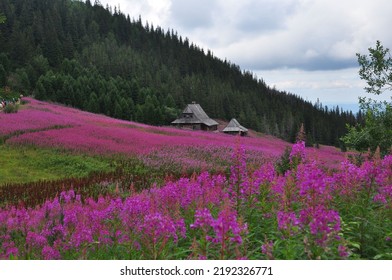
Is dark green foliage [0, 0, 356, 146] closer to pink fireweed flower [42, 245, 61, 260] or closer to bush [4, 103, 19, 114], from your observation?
bush [4, 103, 19, 114]

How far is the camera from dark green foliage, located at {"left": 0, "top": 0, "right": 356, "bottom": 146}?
6675cm

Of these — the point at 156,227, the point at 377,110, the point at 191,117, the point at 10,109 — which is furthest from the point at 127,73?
the point at 156,227

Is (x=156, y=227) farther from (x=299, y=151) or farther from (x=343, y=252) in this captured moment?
(x=299, y=151)

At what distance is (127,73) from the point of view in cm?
9781

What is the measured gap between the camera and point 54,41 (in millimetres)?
97812

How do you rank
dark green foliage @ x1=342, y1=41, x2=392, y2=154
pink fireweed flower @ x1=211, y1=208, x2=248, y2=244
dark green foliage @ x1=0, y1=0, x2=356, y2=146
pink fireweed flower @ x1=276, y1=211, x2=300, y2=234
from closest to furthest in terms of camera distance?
pink fireweed flower @ x1=211, y1=208, x2=248, y2=244 → pink fireweed flower @ x1=276, y1=211, x2=300, y2=234 → dark green foliage @ x1=342, y1=41, x2=392, y2=154 → dark green foliage @ x1=0, y1=0, x2=356, y2=146

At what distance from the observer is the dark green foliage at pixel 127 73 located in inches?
2628

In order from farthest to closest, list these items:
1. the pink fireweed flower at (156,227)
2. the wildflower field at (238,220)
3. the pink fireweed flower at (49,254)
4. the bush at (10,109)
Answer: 1. the bush at (10,109)
2. the pink fireweed flower at (49,254)
3. the pink fireweed flower at (156,227)
4. the wildflower field at (238,220)

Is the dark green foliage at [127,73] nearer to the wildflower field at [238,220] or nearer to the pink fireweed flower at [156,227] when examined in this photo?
the wildflower field at [238,220]

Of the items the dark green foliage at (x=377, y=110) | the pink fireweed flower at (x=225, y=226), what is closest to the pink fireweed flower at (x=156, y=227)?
the pink fireweed flower at (x=225, y=226)

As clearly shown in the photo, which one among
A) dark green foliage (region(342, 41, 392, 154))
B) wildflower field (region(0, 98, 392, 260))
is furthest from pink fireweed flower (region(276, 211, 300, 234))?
dark green foliage (region(342, 41, 392, 154))

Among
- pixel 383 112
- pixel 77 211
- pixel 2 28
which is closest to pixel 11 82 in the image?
pixel 2 28
